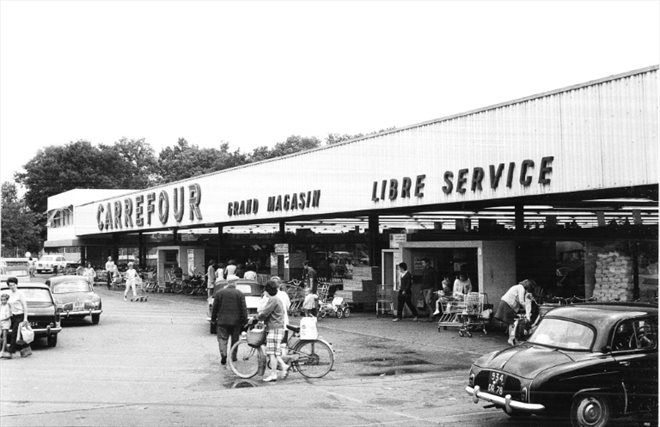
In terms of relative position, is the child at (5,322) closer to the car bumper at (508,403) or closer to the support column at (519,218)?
the car bumper at (508,403)

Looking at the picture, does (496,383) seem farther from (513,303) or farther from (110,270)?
(110,270)

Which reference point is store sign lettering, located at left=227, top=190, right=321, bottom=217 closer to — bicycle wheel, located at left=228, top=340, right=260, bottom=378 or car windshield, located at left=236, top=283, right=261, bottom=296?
car windshield, located at left=236, top=283, right=261, bottom=296

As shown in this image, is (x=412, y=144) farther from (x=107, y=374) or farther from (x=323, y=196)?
(x=107, y=374)

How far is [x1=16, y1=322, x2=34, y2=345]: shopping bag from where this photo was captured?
14.9m

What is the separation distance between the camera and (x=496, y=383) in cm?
923

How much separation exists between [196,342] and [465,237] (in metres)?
9.07

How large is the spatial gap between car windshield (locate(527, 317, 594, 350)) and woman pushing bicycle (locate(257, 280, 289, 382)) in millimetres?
4320

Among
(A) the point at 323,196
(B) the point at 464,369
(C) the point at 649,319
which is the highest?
(A) the point at 323,196

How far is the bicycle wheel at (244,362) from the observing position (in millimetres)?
12664

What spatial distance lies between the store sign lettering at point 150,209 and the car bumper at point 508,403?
92.3ft

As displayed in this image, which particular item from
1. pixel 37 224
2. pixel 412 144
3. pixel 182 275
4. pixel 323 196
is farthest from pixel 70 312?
pixel 37 224

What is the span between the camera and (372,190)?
2361cm

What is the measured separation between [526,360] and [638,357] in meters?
1.40

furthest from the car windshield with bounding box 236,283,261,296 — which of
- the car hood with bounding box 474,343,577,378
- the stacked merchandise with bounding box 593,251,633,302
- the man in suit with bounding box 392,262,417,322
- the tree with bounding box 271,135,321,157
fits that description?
the tree with bounding box 271,135,321,157
